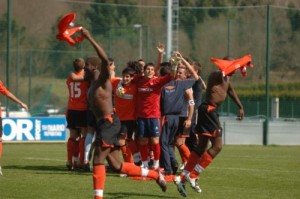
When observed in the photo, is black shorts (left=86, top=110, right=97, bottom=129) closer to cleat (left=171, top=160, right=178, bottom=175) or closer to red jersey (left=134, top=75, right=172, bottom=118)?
red jersey (left=134, top=75, right=172, bottom=118)

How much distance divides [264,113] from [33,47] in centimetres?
1689

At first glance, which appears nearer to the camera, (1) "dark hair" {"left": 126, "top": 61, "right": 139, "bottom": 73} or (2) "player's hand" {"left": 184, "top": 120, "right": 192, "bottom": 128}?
(2) "player's hand" {"left": 184, "top": 120, "right": 192, "bottom": 128}

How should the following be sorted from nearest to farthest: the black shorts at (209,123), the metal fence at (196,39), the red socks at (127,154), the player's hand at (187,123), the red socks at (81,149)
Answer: the black shorts at (209,123) → the player's hand at (187,123) → the red socks at (127,154) → the red socks at (81,149) → the metal fence at (196,39)

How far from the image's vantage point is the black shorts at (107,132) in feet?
43.2

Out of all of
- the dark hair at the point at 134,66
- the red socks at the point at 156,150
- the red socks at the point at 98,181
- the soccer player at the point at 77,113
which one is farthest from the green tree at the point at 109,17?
the red socks at the point at 98,181

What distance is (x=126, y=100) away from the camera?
699 inches

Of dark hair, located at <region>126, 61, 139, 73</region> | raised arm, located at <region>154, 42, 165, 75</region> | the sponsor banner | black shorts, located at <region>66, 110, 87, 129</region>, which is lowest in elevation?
the sponsor banner

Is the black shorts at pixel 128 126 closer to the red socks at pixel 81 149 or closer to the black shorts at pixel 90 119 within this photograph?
the black shorts at pixel 90 119

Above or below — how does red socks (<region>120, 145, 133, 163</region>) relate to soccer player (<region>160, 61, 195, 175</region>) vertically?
below

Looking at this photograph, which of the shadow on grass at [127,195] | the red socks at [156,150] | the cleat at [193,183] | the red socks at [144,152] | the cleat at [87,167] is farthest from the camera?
the cleat at [87,167]

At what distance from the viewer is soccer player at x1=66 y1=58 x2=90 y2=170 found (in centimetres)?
1883

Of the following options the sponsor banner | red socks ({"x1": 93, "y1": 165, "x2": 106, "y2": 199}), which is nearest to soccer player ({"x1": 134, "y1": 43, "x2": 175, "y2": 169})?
red socks ({"x1": 93, "y1": 165, "x2": 106, "y2": 199})

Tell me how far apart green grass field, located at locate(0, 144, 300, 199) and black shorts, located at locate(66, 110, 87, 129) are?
974 mm

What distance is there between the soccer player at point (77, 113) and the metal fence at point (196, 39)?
17193 millimetres
